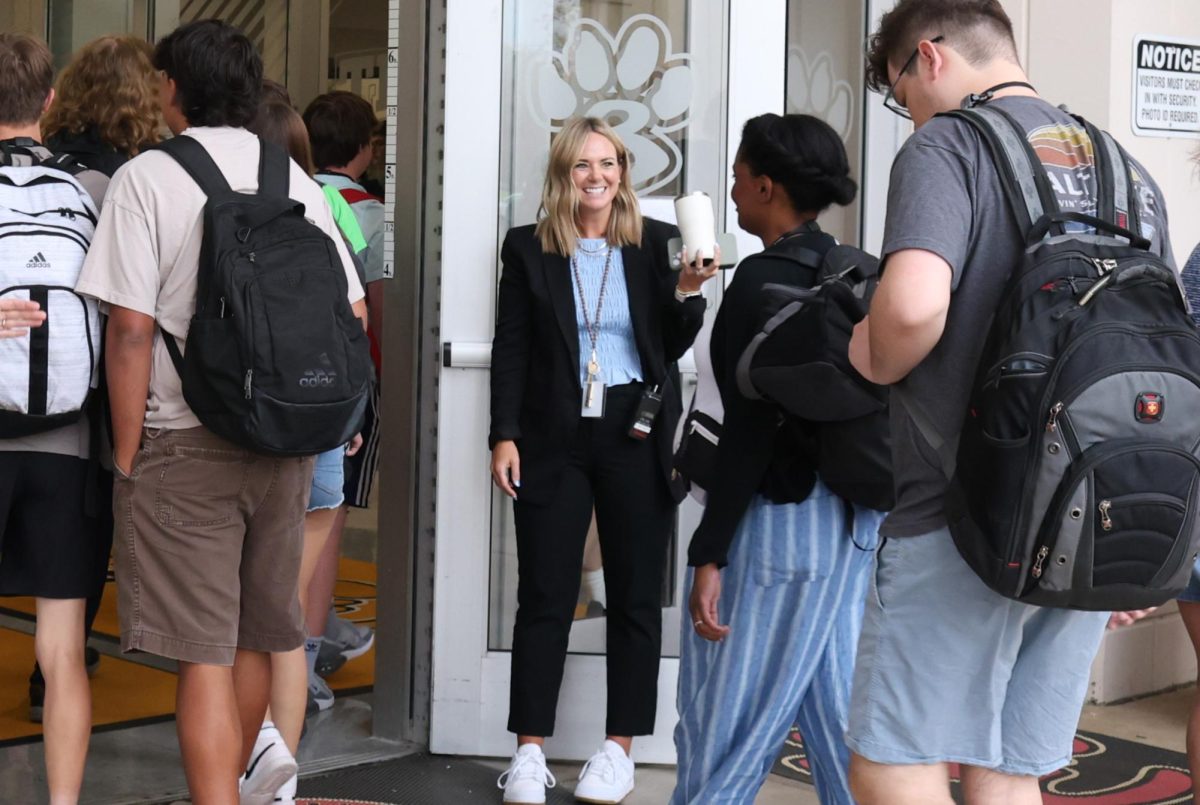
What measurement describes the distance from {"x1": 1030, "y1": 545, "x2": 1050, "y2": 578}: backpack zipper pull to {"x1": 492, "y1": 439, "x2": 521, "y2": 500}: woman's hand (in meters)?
2.18

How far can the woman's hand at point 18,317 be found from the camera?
305 centimetres

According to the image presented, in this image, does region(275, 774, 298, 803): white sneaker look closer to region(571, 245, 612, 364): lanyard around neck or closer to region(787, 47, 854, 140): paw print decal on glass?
region(571, 245, 612, 364): lanyard around neck

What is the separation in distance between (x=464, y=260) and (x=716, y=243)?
1.03 metres

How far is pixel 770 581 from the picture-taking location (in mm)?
2832

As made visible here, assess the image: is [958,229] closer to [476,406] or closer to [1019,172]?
[1019,172]

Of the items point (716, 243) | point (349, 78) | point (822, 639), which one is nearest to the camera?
point (822, 639)

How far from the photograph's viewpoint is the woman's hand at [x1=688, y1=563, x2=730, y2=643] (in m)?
2.85

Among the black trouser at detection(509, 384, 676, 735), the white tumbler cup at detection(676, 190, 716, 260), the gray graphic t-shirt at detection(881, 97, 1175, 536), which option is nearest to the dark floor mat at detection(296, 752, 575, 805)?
the black trouser at detection(509, 384, 676, 735)

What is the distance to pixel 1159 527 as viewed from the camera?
194 cm

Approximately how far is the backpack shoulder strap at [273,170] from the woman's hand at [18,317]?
0.51 m

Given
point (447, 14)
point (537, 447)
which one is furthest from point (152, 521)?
point (447, 14)

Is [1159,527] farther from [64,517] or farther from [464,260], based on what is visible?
[464,260]

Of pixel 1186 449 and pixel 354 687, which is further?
pixel 354 687

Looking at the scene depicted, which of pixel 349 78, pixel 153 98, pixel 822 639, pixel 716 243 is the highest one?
pixel 349 78
